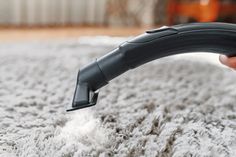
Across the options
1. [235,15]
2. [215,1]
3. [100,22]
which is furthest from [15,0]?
[235,15]

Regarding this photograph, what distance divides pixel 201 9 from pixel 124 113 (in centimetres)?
161

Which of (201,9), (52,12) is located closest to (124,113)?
(201,9)

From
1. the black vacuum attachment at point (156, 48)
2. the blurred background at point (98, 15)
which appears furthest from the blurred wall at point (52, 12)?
the black vacuum attachment at point (156, 48)

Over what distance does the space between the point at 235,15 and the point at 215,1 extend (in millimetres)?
457

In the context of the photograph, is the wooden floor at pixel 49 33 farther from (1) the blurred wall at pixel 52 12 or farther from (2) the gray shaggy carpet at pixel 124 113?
(2) the gray shaggy carpet at pixel 124 113

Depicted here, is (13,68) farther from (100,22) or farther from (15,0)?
(100,22)

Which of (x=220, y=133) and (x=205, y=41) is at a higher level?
(x=205, y=41)

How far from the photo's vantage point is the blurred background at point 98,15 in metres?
2.20

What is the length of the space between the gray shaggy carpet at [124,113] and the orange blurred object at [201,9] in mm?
1006

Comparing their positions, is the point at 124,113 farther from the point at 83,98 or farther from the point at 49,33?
the point at 49,33

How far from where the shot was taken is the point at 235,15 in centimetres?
252

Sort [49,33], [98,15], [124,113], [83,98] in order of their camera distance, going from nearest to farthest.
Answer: [83,98]
[124,113]
[49,33]
[98,15]

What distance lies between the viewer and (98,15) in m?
2.58

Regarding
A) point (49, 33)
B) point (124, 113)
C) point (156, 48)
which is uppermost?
point (156, 48)
